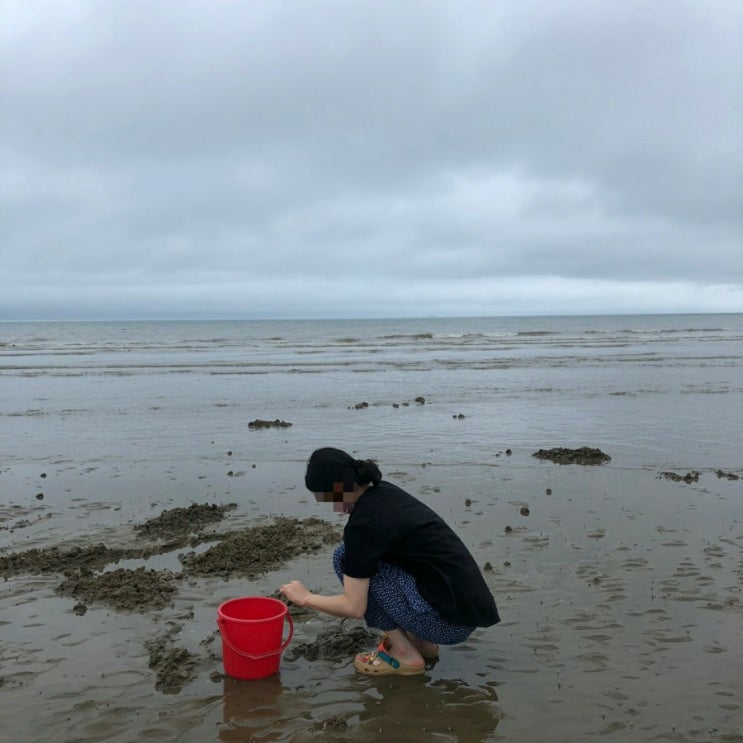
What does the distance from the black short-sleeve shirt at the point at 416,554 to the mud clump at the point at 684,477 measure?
18.9ft

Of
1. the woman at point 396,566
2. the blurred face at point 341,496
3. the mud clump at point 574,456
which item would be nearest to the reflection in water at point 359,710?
the woman at point 396,566

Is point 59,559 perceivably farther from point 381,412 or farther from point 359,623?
point 381,412

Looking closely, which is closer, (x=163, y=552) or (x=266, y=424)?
(x=163, y=552)

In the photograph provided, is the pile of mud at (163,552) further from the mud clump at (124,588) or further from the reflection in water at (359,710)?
the reflection in water at (359,710)

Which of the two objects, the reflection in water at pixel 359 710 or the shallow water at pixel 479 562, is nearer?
the reflection in water at pixel 359 710

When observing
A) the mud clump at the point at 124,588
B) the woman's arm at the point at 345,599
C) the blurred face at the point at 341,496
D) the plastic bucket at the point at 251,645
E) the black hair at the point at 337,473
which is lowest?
the mud clump at the point at 124,588

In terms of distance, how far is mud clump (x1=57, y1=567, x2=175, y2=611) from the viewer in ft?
17.6

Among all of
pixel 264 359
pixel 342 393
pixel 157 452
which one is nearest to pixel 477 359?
pixel 264 359

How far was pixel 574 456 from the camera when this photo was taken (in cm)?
1037

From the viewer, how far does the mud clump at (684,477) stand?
8.95 metres

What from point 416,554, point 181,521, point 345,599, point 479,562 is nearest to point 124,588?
point 181,521

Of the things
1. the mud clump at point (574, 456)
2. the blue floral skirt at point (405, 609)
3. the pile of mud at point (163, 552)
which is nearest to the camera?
the blue floral skirt at point (405, 609)

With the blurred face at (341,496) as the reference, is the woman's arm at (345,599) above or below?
below

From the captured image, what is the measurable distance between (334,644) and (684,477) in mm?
6285
